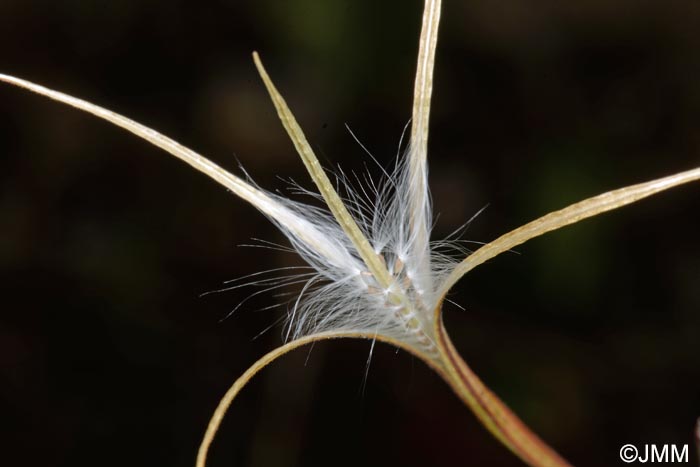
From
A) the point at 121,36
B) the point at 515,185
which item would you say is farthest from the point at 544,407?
the point at 121,36

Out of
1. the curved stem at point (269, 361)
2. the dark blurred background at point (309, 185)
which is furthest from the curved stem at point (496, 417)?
the dark blurred background at point (309, 185)

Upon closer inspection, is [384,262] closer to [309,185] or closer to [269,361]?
[269,361]

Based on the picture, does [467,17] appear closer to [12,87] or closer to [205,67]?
[205,67]

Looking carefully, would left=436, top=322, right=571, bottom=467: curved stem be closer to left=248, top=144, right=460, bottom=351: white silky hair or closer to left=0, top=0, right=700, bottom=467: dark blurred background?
left=248, top=144, right=460, bottom=351: white silky hair

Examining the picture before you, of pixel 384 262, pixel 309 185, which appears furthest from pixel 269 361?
pixel 309 185

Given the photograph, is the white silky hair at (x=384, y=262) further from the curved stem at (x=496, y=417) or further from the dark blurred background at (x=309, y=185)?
the dark blurred background at (x=309, y=185)

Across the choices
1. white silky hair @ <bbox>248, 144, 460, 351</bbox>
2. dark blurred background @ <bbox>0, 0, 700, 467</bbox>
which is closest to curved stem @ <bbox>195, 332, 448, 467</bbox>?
white silky hair @ <bbox>248, 144, 460, 351</bbox>
